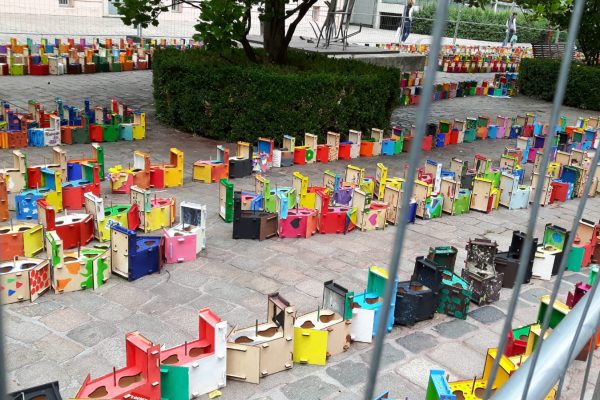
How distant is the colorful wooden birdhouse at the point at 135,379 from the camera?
3316 mm

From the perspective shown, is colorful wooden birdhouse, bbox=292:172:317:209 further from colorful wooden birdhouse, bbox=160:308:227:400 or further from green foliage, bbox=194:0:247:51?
green foliage, bbox=194:0:247:51

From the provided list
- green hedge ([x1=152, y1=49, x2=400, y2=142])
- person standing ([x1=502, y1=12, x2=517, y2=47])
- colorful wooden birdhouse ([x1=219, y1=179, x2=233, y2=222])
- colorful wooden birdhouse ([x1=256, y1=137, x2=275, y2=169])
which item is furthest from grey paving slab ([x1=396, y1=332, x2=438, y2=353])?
person standing ([x1=502, y1=12, x2=517, y2=47])

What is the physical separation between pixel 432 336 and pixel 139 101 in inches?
377

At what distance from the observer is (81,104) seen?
11789 mm

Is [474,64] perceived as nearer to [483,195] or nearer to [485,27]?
[483,195]

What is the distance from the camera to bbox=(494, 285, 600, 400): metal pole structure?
141 centimetres

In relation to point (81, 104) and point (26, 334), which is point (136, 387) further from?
point (81, 104)

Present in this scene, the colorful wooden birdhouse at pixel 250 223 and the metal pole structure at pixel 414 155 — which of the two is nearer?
the metal pole structure at pixel 414 155

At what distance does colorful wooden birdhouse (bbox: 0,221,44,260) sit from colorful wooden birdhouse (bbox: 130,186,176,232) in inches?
39.7

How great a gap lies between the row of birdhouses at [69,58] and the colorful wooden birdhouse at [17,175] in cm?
837

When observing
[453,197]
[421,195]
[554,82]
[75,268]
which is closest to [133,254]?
[75,268]

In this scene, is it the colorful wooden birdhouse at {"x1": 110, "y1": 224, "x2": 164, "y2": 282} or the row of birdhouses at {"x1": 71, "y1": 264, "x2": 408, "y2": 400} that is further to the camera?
the colorful wooden birdhouse at {"x1": 110, "y1": 224, "x2": 164, "y2": 282}

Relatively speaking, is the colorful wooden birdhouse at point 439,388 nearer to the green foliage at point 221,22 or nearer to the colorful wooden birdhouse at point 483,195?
the colorful wooden birdhouse at point 483,195

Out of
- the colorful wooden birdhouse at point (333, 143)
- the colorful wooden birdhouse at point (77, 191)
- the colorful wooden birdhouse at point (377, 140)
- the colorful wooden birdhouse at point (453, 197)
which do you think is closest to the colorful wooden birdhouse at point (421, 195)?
the colorful wooden birdhouse at point (453, 197)
